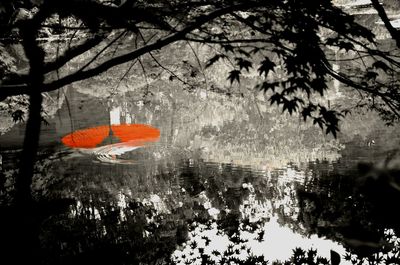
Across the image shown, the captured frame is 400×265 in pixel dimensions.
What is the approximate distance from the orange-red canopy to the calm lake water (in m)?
0.61

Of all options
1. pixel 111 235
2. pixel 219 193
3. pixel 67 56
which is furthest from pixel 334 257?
pixel 219 193

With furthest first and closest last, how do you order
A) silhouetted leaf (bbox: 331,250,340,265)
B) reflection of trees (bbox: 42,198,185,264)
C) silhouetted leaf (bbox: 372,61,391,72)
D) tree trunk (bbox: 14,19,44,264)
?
reflection of trees (bbox: 42,198,185,264) → silhouetted leaf (bbox: 372,61,391,72) → tree trunk (bbox: 14,19,44,264) → silhouetted leaf (bbox: 331,250,340,265)

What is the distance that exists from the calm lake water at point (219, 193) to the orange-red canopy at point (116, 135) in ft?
2.00

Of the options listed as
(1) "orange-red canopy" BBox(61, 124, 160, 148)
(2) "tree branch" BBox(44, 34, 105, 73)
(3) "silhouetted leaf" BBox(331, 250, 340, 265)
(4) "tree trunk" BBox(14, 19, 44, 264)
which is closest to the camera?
(3) "silhouetted leaf" BBox(331, 250, 340, 265)

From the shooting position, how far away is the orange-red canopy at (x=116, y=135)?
1756 cm

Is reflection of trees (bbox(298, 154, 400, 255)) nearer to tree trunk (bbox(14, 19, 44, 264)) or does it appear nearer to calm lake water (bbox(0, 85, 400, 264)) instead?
calm lake water (bbox(0, 85, 400, 264))

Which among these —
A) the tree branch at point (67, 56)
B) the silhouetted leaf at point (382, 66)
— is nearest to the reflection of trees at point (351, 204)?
the silhouetted leaf at point (382, 66)

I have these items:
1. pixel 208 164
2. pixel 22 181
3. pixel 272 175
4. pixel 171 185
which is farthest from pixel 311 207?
pixel 22 181

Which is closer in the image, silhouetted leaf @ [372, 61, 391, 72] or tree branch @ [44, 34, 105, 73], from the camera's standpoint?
silhouetted leaf @ [372, 61, 391, 72]

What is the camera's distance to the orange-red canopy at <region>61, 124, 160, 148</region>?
17.6 meters

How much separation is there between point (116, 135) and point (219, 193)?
12939 millimetres

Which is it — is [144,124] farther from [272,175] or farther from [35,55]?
[35,55]

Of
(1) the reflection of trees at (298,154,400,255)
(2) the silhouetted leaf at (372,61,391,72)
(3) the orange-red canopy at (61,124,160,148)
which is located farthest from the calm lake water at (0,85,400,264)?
(2) the silhouetted leaf at (372,61,391,72)

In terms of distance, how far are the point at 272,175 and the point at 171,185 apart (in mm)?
3145
